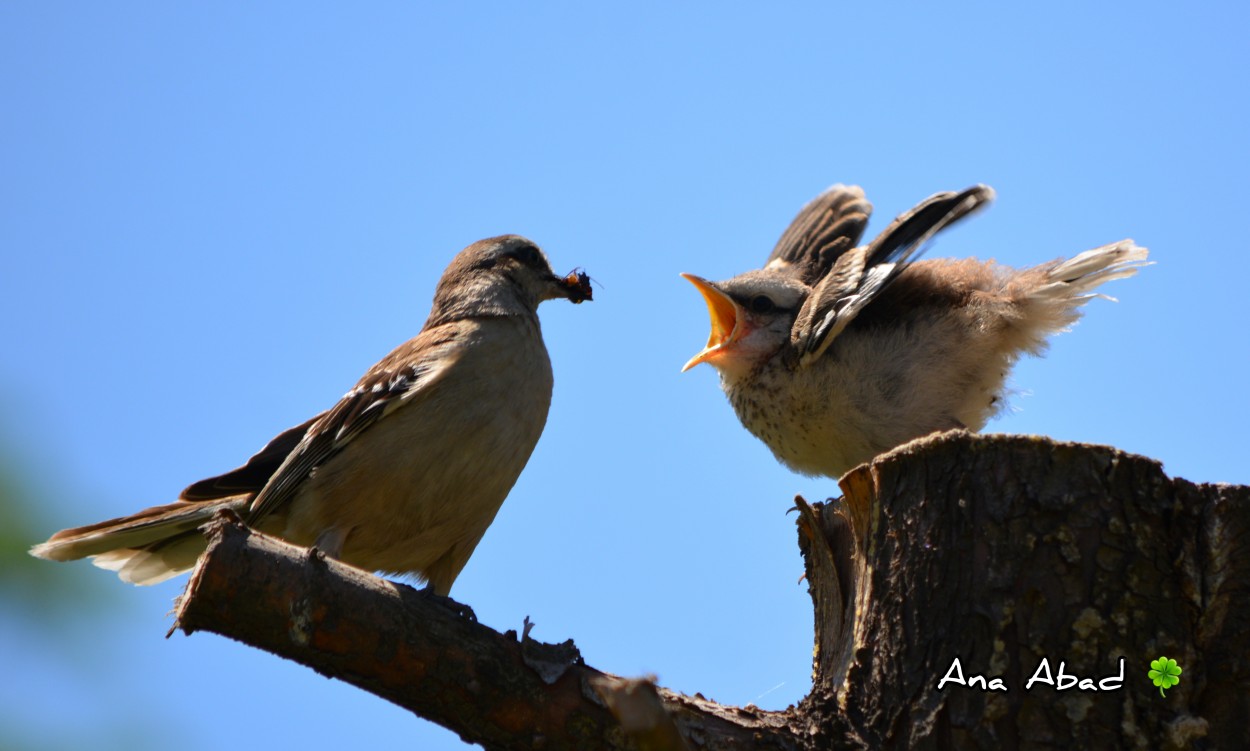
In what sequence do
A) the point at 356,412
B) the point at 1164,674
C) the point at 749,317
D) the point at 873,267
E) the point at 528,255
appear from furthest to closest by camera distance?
1. the point at 749,317
2. the point at 528,255
3. the point at 873,267
4. the point at 356,412
5. the point at 1164,674

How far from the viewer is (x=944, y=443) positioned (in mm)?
3533

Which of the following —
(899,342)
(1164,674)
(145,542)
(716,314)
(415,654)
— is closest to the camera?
(1164,674)

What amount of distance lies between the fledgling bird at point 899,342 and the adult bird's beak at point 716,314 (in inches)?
8.6

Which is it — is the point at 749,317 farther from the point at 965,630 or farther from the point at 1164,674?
the point at 1164,674

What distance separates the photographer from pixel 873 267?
18.4ft

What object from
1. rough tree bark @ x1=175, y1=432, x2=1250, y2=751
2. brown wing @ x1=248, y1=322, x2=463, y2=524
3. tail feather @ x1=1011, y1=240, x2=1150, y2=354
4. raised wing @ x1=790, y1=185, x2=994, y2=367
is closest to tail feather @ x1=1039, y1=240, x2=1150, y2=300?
tail feather @ x1=1011, y1=240, x2=1150, y2=354

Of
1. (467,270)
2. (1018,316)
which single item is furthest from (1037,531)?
(467,270)

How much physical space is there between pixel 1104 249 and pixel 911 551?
8.70ft

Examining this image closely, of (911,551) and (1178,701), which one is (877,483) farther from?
(1178,701)

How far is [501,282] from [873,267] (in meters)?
1.84

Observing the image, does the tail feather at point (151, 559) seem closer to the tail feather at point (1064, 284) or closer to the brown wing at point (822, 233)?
the brown wing at point (822, 233)

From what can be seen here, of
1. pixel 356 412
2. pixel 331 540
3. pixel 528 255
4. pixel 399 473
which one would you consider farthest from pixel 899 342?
pixel 331 540

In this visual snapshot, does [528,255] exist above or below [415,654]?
above

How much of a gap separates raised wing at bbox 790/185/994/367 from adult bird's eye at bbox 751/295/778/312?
0.28m
